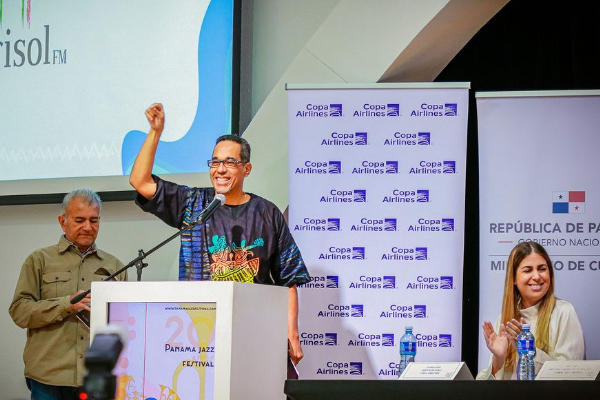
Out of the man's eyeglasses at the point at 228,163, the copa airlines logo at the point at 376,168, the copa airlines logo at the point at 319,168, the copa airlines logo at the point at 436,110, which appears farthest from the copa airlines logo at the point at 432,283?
the man's eyeglasses at the point at 228,163

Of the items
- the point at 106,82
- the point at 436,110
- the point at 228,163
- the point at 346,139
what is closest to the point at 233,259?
the point at 228,163

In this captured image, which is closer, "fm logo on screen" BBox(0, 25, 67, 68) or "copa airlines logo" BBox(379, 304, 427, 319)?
"copa airlines logo" BBox(379, 304, 427, 319)

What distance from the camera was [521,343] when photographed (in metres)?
3.76

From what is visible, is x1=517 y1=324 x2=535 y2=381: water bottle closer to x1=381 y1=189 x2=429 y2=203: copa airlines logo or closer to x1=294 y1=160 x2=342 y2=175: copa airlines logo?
x1=381 y1=189 x2=429 y2=203: copa airlines logo

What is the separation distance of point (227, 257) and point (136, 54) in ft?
8.11

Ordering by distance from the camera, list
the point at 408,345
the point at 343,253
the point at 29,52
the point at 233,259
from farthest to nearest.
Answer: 1. the point at 29,52
2. the point at 343,253
3. the point at 408,345
4. the point at 233,259

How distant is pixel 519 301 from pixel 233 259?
5.29 feet

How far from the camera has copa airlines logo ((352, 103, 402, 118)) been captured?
15.9 ft

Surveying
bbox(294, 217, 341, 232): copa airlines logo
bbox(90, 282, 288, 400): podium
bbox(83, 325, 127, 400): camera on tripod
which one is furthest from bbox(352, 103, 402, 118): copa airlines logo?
bbox(83, 325, 127, 400): camera on tripod

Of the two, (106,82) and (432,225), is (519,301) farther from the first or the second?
(106,82)

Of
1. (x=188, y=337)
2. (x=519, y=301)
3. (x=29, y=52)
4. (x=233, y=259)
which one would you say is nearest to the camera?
(x=188, y=337)

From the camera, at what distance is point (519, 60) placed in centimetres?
540

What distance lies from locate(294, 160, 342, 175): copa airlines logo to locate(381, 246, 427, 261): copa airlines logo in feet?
1.67

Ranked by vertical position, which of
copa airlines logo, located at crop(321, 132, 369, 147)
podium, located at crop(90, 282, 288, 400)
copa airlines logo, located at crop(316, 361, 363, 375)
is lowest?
copa airlines logo, located at crop(316, 361, 363, 375)
